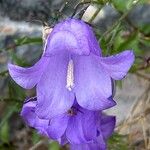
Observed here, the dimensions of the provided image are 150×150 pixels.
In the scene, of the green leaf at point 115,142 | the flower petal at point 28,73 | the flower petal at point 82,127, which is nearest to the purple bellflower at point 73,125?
the flower petal at point 82,127

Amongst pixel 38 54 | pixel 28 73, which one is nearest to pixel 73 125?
pixel 28 73

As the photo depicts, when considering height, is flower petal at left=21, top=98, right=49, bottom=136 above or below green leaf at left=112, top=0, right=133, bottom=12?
below

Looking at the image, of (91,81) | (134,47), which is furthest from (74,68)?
(134,47)

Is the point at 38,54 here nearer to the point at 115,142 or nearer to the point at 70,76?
the point at 115,142

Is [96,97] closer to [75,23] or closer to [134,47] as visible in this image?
[75,23]

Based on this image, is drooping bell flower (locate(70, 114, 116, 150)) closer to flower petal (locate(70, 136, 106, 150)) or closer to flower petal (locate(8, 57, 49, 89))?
flower petal (locate(70, 136, 106, 150))

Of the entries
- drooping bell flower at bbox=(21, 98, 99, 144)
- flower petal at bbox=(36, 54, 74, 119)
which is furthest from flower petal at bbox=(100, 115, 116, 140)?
flower petal at bbox=(36, 54, 74, 119)
